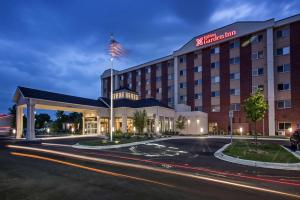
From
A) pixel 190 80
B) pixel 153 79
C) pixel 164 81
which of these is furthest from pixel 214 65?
pixel 153 79

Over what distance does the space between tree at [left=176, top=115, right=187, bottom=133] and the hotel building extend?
5133 mm

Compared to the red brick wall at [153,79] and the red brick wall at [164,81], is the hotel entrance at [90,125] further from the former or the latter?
the red brick wall at [153,79]

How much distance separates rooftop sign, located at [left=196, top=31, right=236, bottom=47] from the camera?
5016 centimetres

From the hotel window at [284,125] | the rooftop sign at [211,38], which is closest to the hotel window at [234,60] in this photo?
the rooftop sign at [211,38]

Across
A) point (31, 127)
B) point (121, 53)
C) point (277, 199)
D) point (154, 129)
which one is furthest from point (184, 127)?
point (277, 199)

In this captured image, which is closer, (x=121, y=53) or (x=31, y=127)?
(x=121, y=53)

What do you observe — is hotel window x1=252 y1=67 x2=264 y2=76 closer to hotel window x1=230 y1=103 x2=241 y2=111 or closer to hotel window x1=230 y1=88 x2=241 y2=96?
hotel window x1=230 y1=88 x2=241 y2=96

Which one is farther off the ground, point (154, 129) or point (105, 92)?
point (105, 92)

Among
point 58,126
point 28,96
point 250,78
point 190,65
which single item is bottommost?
point 58,126

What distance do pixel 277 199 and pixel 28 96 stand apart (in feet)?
123

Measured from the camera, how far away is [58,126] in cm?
7344

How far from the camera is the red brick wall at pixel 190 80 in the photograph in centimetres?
5656

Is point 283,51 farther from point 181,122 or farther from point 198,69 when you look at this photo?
point 181,122

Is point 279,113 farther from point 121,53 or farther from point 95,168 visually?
point 95,168
